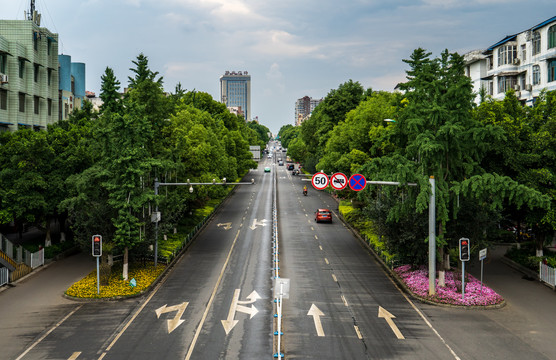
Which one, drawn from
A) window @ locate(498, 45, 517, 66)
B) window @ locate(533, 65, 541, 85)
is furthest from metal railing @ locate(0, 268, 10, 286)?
window @ locate(498, 45, 517, 66)

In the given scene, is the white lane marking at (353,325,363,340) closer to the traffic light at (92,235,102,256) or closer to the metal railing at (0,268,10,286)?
the traffic light at (92,235,102,256)

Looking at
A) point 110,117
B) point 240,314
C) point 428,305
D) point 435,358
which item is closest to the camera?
point 435,358

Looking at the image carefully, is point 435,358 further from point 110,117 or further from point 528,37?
point 528,37

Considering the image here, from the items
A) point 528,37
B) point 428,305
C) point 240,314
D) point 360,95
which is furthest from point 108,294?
point 360,95

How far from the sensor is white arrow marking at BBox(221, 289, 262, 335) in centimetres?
2091

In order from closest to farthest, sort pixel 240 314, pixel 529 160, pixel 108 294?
1. pixel 240 314
2. pixel 108 294
3. pixel 529 160

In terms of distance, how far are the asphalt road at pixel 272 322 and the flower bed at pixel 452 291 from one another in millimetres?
766

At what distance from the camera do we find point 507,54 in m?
47.5

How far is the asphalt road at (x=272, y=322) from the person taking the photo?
18.0m

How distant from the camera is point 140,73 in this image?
4131 cm

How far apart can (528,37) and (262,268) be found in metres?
32.7

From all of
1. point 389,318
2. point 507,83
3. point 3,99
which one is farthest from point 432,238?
point 3,99

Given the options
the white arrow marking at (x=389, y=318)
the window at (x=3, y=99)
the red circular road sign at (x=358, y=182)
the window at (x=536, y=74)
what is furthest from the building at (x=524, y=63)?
the window at (x=3, y=99)

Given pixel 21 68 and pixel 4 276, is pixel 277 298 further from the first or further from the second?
pixel 21 68
